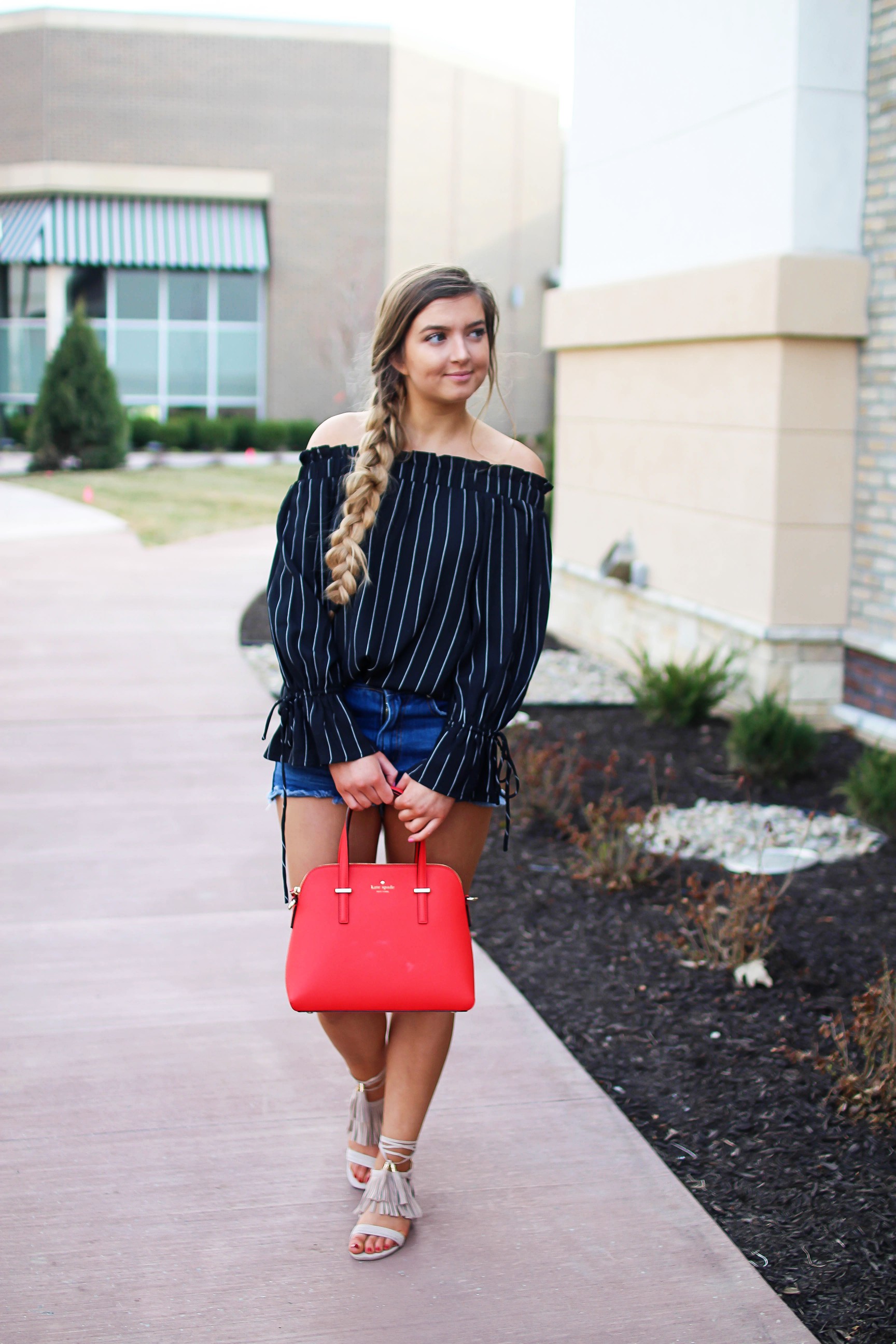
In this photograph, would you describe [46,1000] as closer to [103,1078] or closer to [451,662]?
[103,1078]

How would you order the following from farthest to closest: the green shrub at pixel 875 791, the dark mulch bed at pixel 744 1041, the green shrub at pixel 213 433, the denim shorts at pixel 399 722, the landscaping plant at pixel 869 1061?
the green shrub at pixel 213 433
the green shrub at pixel 875 791
the landscaping plant at pixel 869 1061
the dark mulch bed at pixel 744 1041
the denim shorts at pixel 399 722

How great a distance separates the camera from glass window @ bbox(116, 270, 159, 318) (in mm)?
30156

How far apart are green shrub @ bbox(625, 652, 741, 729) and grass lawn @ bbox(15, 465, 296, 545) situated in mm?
8658

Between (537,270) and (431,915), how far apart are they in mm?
32005

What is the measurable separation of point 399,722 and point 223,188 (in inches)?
1173

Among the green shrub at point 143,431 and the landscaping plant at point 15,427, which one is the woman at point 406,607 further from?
the landscaping plant at point 15,427

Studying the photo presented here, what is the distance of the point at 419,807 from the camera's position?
2668mm

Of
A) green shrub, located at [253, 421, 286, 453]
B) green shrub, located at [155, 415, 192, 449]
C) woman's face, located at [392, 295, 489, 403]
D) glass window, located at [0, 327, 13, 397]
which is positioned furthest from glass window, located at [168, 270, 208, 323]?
woman's face, located at [392, 295, 489, 403]

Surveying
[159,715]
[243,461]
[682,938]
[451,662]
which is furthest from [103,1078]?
[243,461]

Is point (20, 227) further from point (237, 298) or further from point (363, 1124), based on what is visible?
point (363, 1124)

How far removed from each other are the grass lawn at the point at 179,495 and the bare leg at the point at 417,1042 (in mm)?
12619

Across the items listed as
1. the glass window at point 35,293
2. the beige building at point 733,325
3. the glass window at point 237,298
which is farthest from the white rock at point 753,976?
the glass window at point 35,293

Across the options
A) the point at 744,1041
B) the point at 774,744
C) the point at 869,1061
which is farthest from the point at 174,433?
the point at 869,1061

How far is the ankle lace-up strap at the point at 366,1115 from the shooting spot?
2975mm
